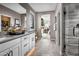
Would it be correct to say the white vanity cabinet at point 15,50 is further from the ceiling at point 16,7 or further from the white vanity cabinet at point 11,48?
the ceiling at point 16,7

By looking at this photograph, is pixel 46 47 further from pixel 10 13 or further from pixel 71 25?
pixel 10 13

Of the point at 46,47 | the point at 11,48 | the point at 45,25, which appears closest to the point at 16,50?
the point at 11,48

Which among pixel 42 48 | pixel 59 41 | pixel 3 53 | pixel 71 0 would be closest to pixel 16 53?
pixel 3 53

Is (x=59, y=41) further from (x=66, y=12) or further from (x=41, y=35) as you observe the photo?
(x=66, y=12)

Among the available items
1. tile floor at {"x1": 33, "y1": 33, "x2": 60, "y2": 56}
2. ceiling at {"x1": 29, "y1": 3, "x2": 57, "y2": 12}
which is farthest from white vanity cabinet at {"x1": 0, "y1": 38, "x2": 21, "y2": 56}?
ceiling at {"x1": 29, "y1": 3, "x2": 57, "y2": 12}

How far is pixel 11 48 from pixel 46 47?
0.57 meters

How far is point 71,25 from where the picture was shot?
1.68 metres

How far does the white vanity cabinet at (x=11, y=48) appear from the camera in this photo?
1.32m

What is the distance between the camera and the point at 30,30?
71.6 inches

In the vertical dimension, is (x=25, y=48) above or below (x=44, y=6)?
below

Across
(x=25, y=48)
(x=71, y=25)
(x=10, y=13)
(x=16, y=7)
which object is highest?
(x=16, y=7)

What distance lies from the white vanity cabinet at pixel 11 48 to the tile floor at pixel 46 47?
285mm

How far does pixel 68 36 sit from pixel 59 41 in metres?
0.16

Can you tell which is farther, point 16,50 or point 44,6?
point 44,6
